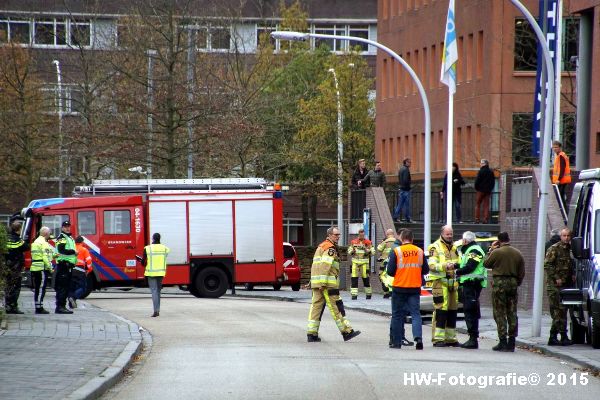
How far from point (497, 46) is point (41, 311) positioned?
2735cm

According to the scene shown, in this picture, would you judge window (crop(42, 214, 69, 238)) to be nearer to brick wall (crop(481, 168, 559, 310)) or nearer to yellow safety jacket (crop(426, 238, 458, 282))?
brick wall (crop(481, 168, 559, 310))

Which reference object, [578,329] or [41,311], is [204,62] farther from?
[578,329]

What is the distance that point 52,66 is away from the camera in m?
63.8

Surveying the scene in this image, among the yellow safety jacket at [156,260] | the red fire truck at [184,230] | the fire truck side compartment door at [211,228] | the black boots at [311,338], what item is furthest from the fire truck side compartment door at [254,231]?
the black boots at [311,338]

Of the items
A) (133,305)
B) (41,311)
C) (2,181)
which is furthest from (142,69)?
(41,311)

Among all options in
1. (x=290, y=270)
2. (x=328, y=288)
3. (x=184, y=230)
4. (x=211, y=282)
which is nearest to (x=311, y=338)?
(x=328, y=288)

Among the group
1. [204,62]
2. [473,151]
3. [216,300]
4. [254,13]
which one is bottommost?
[216,300]

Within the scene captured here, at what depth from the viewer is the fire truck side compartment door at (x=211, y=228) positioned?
1592 inches

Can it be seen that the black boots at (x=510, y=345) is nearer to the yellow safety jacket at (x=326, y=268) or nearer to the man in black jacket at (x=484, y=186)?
the yellow safety jacket at (x=326, y=268)

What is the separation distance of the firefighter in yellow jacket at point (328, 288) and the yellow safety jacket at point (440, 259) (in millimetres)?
1480

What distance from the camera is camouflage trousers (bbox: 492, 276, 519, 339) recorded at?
1980 cm

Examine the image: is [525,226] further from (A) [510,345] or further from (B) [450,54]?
(A) [510,345]

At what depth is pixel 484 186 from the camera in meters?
36.6

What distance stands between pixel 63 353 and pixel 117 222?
76.4ft
